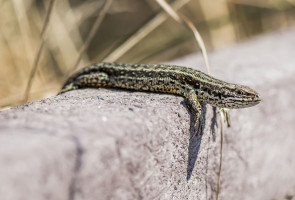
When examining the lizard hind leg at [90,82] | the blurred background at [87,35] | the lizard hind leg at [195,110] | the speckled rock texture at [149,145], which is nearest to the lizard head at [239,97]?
the speckled rock texture at [149,145]

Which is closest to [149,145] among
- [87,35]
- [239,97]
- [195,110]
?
[195,110]

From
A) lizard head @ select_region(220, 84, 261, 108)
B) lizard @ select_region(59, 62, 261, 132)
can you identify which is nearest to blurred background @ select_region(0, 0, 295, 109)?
lizard @ select_region(59, 62, 261, 132)

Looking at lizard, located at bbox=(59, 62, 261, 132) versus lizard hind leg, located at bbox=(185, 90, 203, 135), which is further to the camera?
lizard, located at bbox=(59, 62, 261, 132)

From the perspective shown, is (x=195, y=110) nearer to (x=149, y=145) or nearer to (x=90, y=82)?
(x=149, y=145)

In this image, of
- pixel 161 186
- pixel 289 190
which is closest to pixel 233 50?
pixel 289 190

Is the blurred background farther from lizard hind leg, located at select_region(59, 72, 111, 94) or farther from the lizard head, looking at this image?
the lizard head

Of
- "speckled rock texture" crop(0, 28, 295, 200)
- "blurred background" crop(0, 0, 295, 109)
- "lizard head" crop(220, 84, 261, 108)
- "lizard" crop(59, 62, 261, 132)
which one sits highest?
"blurred background" crop(0, 0, 295, 109)
